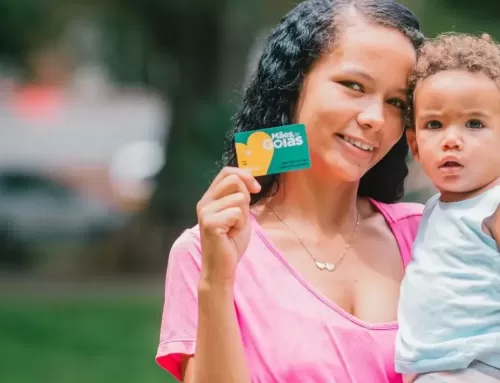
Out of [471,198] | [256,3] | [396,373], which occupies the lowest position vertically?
[396,373]

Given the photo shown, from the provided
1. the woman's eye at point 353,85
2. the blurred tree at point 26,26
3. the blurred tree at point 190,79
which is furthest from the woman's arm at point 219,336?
the blurred tree at point 26,26

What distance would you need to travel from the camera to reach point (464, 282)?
234 centimetres

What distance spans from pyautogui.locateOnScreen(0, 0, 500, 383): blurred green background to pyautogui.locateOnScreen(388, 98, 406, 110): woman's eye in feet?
6.64

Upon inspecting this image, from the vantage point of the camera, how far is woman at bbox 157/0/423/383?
236 cm

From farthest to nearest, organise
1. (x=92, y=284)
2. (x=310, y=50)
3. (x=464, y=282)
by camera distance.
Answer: (x=92, y=284) < (x=310, y=50) < (x=464, y=282)

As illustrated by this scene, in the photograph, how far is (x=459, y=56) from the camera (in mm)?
2441

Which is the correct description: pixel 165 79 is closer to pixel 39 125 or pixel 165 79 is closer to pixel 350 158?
pixel 350 158

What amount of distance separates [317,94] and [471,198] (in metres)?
0.48

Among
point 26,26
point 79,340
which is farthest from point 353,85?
point 26,26

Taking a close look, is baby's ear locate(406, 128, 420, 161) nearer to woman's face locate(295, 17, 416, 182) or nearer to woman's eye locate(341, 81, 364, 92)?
woman's face locate(295, 17, 416, 182)

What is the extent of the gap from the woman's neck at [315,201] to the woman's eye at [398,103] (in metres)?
0.28

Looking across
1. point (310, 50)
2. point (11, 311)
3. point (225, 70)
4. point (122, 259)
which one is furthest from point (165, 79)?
point (310, 50)

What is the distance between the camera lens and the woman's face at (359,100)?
2.53 metres

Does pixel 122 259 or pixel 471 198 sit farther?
pixel 122 259
